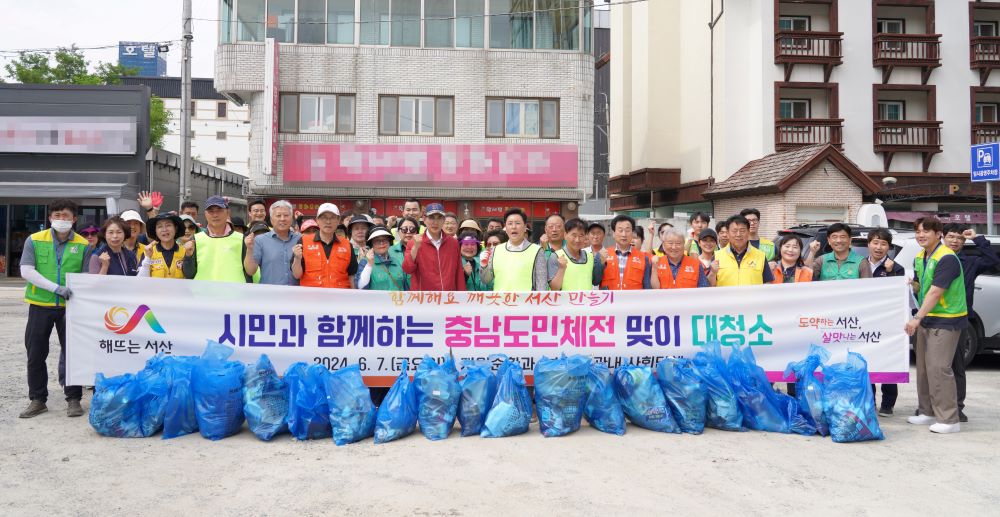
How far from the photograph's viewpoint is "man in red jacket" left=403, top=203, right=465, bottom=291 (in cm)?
680

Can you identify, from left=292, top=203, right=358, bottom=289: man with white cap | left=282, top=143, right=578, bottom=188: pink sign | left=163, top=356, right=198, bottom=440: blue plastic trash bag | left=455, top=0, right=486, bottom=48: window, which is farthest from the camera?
left=455, top=0, right=486, bottom=48: window

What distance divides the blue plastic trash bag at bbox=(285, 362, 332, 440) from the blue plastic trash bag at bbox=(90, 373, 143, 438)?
1.22 meters

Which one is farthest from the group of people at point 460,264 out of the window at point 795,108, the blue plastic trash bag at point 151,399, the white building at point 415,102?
the window at point 795,108

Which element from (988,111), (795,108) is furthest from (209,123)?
(988,111)

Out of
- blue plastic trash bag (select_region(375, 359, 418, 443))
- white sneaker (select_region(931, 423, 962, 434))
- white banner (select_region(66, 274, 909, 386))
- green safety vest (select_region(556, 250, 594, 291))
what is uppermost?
green safety vest (select_region(556, 250, 594, 291))

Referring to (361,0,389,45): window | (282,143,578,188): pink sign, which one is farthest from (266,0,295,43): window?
(282,143,578,188): pink sign

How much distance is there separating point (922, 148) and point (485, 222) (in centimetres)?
1535

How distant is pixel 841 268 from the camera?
7168 millimetres

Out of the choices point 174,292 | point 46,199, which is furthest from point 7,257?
point 174,292

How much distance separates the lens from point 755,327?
6664 millimetres

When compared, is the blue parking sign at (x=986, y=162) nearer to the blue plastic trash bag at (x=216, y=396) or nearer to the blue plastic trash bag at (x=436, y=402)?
the blue plastic trash bag at (x=436, y=402)

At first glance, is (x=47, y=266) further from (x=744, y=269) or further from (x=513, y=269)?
(x=744, y=269)

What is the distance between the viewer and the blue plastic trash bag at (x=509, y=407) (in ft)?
19.4

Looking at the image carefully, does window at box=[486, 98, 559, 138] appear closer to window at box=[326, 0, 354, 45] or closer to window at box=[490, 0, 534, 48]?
window at box=[490, 0, 534, 48]
